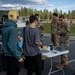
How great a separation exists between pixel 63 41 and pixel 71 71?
1.09 meters

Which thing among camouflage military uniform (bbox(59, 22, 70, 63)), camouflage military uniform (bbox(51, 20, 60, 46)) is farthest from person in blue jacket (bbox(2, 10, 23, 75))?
camouflage military uniform (bbox(51, 20, 60, 46))

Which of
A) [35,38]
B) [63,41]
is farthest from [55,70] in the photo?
[35,38]

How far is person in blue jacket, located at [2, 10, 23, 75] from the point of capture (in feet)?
14.2

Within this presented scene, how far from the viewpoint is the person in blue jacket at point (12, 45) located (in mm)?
4320

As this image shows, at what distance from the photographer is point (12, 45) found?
431 cm

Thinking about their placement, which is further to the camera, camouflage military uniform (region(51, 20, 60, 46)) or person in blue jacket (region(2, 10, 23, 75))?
camouflage military uniform (region(51, 20, 60, 46))

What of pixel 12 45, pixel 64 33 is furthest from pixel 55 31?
pixel 12 45

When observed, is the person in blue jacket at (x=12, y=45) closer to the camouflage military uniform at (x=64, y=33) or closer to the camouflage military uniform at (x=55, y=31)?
the camouflage military uniform at (x=64, y=33)

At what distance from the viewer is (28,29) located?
555cm

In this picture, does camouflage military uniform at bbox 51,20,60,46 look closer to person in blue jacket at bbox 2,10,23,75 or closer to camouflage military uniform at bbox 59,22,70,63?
camouflage military uniform at bbox 59,22,70,63

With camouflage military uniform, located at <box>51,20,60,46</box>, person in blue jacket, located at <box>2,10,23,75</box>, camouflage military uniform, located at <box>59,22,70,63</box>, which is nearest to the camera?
person in blue jacket, located at <box>2,10,23,75</box>

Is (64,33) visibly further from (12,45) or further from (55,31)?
(12,45)

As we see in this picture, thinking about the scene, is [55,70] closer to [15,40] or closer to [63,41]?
[63,41]

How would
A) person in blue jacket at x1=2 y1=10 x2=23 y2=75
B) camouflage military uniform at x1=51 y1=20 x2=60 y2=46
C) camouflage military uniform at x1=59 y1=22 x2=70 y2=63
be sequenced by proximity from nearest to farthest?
person in blue jacket at x1=2 y1=10 x2=23 y2=75, camouflage military uniform at x1=59 y1=22 x2=70 y2=63, camouflage military uniform at x1=51 y1=20 x2=60 y2=46
